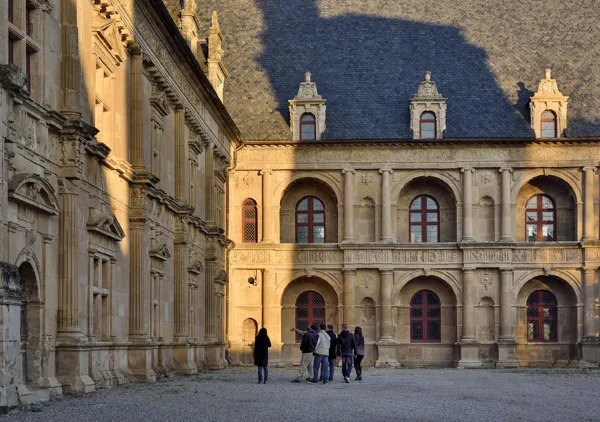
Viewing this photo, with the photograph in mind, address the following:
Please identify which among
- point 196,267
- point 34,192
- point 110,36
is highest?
point 110,36

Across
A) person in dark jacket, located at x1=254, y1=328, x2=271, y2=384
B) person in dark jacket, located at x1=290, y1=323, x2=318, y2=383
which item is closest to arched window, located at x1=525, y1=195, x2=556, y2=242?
person in dark jacket, located at x1=290, y1=323, x2=318, y2=383

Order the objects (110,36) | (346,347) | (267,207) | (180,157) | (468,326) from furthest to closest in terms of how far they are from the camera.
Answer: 1. (267,207)
2. (468,326)
3. (180,157)
4. (346,347)
5. (110,36)

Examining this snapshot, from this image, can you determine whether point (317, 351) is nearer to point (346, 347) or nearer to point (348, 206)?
point (346, 347)

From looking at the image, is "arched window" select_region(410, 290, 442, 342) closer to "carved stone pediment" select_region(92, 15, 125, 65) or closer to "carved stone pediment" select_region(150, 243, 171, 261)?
"carved stone pediment" select_region(150, 243, 171, 261)

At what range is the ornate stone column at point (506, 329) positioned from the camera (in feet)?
163

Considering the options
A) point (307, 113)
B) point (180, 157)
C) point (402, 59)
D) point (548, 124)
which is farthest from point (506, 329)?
point (180, 157)

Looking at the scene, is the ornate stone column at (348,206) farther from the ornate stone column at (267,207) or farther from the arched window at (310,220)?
the ornate stone column at (267,207)

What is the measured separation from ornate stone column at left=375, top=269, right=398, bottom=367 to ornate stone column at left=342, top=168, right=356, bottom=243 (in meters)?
2.15

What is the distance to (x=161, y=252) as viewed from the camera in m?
32.0

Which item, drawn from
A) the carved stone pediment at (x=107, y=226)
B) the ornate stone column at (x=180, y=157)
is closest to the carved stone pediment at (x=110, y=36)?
the carved stone pediment at (x=107, y=226)

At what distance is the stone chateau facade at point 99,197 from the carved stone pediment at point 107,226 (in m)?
0.07

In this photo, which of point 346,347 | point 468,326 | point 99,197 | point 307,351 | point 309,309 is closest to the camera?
point 99,197

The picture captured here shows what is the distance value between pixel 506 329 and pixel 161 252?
2271 cm

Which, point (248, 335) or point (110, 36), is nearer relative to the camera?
point (110, 36)
